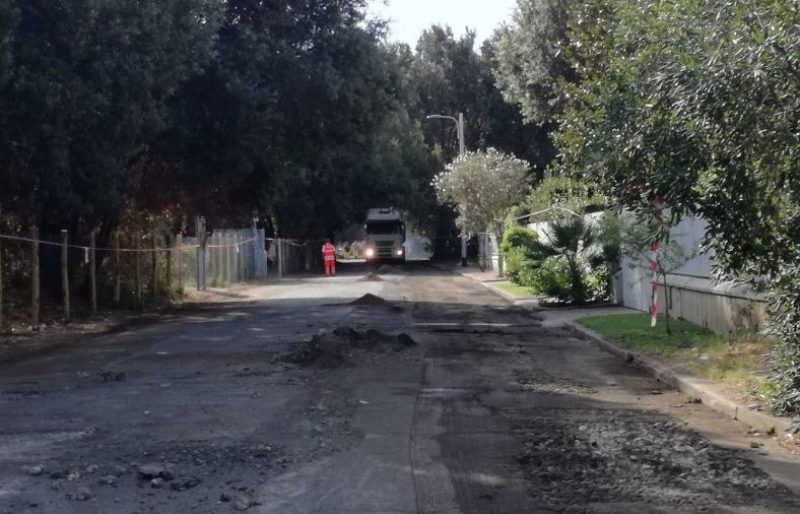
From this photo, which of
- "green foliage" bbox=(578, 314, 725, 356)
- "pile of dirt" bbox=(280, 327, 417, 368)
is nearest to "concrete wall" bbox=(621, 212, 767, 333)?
"green foliage" bbox=(578, 314, 725, 356)

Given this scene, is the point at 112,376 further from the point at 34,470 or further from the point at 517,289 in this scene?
the point at 517,289

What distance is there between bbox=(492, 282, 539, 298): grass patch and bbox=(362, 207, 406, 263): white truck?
26.6 metres

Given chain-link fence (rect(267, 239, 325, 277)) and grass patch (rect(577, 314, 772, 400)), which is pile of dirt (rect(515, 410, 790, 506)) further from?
chain-link fence (rect(267, 239, 325, 277))

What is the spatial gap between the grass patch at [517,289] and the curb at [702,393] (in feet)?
43.8

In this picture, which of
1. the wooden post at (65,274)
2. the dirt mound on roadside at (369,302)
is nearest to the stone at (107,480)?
the wooden post at (65,274)

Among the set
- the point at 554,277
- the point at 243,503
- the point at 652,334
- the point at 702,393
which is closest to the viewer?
the point at 243,503

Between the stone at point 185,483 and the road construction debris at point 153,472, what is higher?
the road construction debris at point 153,472

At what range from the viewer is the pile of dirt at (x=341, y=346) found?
1580 cm

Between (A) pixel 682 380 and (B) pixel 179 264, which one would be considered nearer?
(A) pixel 682 380

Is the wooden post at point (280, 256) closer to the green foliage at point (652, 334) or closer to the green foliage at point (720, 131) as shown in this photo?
the green foliage at point (652, 334)

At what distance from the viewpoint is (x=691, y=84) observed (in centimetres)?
984

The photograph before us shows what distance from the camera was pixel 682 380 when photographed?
13734 millimetres

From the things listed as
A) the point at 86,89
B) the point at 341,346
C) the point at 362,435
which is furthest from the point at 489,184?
the point at 362,435

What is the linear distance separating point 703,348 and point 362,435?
25.0 ft
